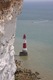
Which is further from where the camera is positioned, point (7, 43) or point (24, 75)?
point (24, 75)

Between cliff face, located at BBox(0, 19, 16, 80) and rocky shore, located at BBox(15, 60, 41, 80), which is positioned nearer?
cliff face, located at BBox(0, 19, 16, 80)

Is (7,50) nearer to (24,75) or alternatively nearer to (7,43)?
(7,43)

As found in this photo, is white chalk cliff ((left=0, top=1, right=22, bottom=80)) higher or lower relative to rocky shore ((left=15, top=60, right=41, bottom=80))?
higher

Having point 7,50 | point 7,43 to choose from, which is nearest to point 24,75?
point 7,50

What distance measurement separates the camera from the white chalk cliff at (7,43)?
9.35 m

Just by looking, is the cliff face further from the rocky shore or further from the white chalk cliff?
the rocky shore

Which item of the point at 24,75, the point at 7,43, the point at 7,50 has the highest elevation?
the point at 7,43

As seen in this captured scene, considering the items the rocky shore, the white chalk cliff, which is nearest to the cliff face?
the white chalk cliff

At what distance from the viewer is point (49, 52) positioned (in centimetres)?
2350

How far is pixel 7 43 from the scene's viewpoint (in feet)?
32.5

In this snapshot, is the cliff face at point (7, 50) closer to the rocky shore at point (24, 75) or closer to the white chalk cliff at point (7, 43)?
the white chalk cliff at point (7, 43)

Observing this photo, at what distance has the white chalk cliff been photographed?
9.35m

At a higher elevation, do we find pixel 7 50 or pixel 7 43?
pixel 7 43

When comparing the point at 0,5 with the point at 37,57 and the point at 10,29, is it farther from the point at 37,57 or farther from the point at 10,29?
the point at 37,57
